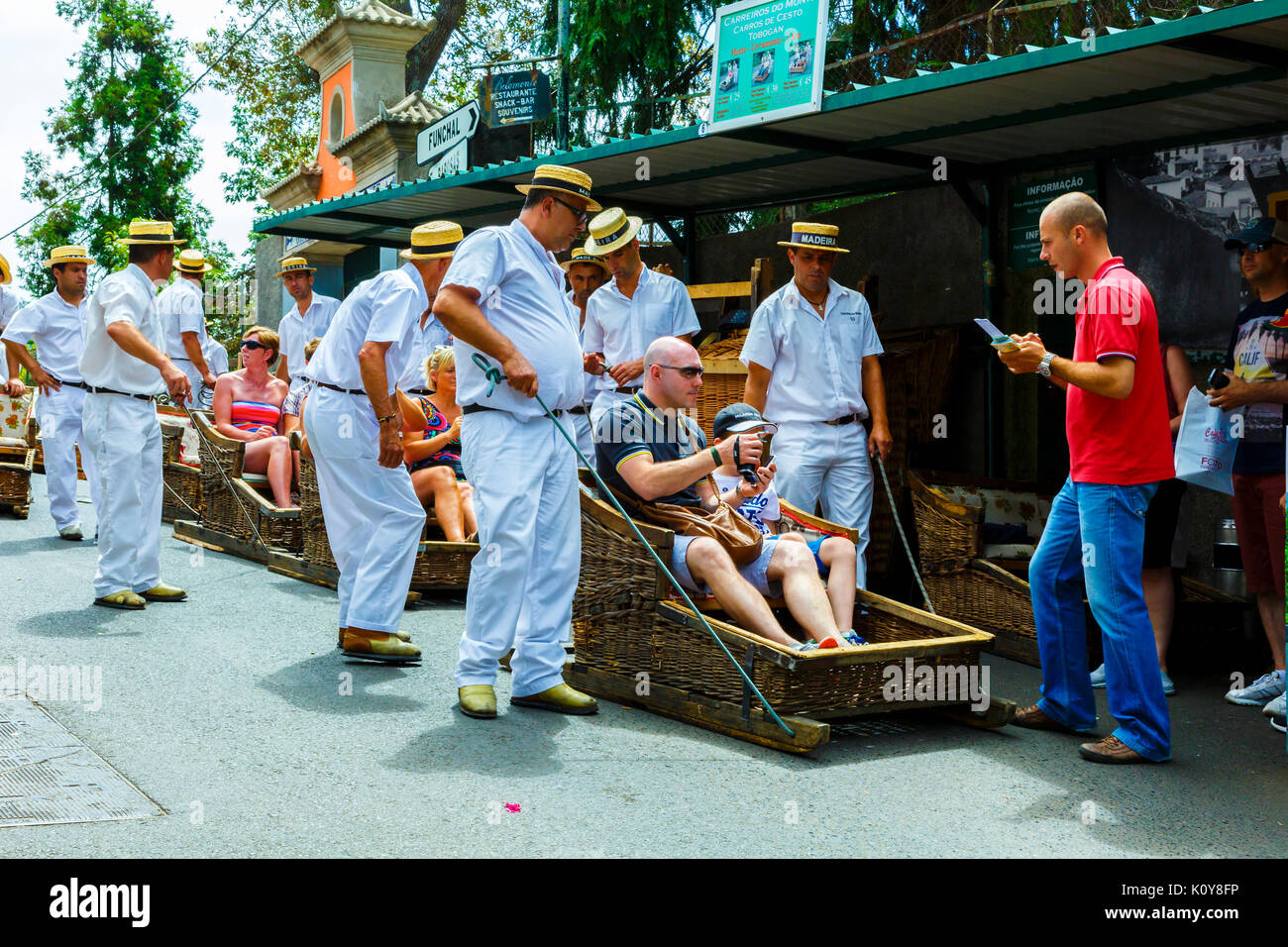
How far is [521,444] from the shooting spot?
5480 millimetres

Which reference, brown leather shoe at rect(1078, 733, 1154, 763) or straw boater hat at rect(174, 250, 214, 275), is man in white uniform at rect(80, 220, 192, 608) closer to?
straw boater hat at rect(174, 250, 214, 275)

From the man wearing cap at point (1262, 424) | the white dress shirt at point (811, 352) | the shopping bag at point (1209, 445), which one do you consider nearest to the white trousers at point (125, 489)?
the white dress shirt at point (811, 352)

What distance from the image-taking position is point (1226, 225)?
8148 mm

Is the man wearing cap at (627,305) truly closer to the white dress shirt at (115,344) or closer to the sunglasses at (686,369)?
the sunglasses at (686,369)

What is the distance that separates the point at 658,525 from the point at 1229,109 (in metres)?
4.21

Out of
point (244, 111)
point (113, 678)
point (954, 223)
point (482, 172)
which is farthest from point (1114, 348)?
point (244, 111)

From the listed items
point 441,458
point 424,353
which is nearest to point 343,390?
point 441,458

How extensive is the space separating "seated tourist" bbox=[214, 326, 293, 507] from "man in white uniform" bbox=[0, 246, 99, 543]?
1314mm

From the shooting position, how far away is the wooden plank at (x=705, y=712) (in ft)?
16.3

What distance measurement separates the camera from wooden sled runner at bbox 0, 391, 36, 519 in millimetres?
12195

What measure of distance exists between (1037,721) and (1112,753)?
53 cm
